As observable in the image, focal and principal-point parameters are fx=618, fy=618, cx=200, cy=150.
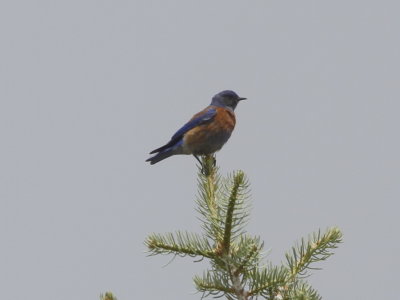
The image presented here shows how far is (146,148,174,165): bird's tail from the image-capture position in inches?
380

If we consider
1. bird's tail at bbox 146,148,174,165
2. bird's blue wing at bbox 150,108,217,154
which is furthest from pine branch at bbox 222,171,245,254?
bird's tail at bbox 146,148,174,165

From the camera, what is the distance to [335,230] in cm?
322

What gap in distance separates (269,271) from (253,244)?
170mm

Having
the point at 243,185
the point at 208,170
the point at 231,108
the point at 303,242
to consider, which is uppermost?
the point at 231,108

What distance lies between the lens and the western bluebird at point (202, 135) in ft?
30.1

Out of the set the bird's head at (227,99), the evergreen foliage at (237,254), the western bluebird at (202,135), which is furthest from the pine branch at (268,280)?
the bird's head at (227,99)

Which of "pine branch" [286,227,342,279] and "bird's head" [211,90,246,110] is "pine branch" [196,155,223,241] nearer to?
"pine branch" [286,227,342,279]

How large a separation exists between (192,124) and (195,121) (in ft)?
0.27

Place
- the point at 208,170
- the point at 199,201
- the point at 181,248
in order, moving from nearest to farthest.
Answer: the point at 181,248
the point at 199,201
the point at 208,170

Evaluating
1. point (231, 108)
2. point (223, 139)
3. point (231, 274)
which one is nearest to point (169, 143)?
point (223, 139)

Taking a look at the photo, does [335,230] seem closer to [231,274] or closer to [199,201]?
[231,274]

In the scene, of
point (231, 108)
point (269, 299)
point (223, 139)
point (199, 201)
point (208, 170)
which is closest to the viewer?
point (269, 299)

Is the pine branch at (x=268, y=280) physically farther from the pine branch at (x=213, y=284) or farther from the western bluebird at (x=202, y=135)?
the western bluebird at (x=202, y=135)

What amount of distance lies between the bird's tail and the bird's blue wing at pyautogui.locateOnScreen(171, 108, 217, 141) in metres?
0.22
